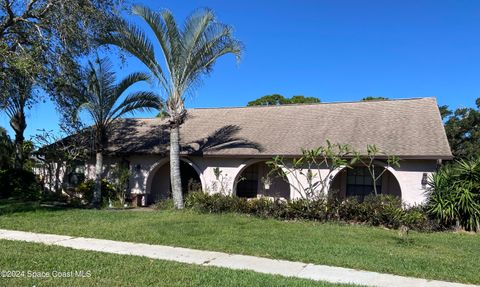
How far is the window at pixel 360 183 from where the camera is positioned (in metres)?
18.1

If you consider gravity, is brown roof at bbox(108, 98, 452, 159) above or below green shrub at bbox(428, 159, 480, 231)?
above

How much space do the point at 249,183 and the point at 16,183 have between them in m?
11.3

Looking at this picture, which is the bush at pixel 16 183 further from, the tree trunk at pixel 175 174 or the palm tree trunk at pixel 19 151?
the tree trunk at pixel 175 174

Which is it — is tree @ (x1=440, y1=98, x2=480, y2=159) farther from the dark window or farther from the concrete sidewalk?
the concrete sidewalk

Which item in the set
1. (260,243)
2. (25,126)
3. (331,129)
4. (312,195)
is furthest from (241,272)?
(25,126)

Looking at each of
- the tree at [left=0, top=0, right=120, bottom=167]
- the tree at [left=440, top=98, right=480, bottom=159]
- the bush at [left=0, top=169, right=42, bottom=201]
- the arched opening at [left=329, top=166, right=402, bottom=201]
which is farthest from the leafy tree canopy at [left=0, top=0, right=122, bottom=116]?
the tree at [left=440, top=98, right=480, bottom=159]

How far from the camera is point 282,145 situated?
18266mm

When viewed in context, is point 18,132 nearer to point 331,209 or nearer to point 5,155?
point 5,155

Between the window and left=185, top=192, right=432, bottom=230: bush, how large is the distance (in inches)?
131

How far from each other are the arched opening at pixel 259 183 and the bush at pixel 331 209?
3.34m

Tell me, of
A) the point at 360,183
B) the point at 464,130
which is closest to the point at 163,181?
the point at 360,183

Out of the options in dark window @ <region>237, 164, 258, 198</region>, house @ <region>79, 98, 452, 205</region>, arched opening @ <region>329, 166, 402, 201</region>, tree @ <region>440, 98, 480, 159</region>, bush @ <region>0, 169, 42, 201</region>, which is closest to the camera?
house @ <region>79, 98, 452, 205</region>

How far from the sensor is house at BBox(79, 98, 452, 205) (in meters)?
16.0

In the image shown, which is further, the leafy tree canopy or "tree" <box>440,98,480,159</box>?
"tree" <box>440,98,480,159</box>
